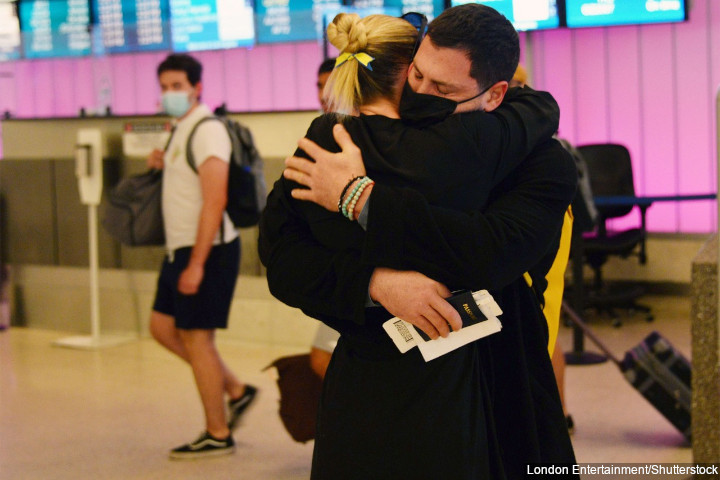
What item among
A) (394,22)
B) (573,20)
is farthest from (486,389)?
(573,20)

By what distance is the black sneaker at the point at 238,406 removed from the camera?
4.11 m

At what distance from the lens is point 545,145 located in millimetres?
1522

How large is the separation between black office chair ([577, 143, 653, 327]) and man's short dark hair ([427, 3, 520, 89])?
16.0 ft

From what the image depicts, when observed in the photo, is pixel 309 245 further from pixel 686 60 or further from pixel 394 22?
pixel 686 60

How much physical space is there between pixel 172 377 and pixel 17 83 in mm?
3958

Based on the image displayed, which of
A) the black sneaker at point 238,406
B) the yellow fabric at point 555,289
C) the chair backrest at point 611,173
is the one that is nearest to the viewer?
the yellow fabric at point 555,289

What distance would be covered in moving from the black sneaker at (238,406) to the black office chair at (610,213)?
290cm

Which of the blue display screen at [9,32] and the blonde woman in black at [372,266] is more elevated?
the blue display screen at [9,32]

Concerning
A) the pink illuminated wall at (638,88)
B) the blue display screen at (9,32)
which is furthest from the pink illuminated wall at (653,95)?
the blue display screen at (9,32)

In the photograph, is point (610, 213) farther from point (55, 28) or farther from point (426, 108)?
point (426, 108)

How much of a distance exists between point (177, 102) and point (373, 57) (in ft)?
8.12

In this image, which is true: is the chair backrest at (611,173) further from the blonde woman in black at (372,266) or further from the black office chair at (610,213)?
the blonde woman in black at (372,266)

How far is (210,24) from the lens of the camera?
6801mm

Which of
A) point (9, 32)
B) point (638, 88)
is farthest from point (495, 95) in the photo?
point (9, 32)
